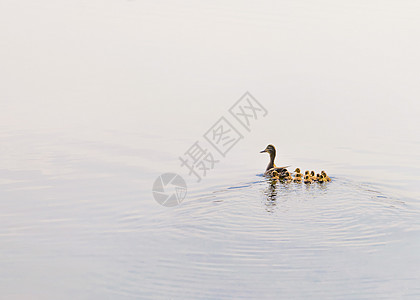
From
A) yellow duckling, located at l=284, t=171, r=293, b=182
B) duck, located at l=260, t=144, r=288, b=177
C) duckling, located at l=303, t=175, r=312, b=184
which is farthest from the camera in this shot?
duck, located at l=260, t=144, r=288, b=177

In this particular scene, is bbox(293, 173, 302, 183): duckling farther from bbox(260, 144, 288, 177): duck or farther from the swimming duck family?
bbox(260, 144, 288, 177): duck

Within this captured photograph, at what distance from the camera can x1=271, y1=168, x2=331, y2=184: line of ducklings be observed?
39.4 feet

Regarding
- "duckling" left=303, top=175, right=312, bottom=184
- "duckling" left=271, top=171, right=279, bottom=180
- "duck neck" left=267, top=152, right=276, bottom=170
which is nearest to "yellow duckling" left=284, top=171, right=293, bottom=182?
"duckling" left=271, top=171, right=279, bottom=180

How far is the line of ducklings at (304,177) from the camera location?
39.4 ft

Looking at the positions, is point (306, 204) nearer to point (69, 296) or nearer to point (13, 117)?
point (69, 296)

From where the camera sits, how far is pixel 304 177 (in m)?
12.3

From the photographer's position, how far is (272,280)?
7664mm

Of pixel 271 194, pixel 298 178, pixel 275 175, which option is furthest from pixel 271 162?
pixel 271 194

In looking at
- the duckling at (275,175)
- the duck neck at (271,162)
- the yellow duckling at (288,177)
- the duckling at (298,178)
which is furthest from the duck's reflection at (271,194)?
the duck neck at (271,162)

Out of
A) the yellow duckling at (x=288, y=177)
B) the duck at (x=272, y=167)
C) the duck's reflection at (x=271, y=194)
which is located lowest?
the duck's reflection at (x=271, y=194)

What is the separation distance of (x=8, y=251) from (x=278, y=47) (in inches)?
589

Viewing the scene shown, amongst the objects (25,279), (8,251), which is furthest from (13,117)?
(25,279)

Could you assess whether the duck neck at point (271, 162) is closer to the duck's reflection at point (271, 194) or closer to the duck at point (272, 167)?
the duck at point (272, 167)

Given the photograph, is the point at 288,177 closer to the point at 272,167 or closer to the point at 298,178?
the point at 298,178
